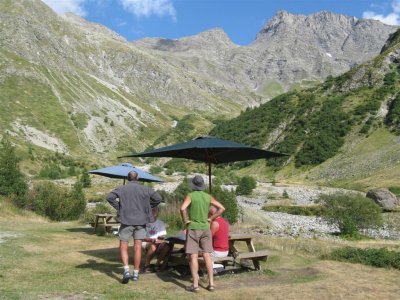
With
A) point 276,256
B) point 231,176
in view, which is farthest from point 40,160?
point 276,256

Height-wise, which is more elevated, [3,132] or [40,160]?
[3,132]

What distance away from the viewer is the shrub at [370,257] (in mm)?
11937

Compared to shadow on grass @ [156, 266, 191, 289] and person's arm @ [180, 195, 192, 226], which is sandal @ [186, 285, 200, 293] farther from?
person's arm @ [180, 195, 192, 226]

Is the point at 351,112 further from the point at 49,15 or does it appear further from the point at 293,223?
the point at 49,15

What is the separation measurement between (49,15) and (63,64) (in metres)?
53.1

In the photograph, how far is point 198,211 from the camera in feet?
30.4

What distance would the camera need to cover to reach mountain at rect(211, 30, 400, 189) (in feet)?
221

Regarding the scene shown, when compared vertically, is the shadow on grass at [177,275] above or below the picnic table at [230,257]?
below

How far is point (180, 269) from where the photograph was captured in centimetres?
1109

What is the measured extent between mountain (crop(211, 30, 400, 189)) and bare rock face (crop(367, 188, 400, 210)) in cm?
1050

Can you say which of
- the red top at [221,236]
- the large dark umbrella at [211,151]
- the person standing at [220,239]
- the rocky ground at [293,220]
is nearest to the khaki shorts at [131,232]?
the person standing at [220,239]

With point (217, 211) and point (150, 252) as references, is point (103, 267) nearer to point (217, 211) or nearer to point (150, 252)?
point (150, 252)

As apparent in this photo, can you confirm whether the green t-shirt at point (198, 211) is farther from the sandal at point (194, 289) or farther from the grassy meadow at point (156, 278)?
the grassy meadow at point (156, 278)

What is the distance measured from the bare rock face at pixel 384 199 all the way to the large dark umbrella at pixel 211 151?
1400 inches
